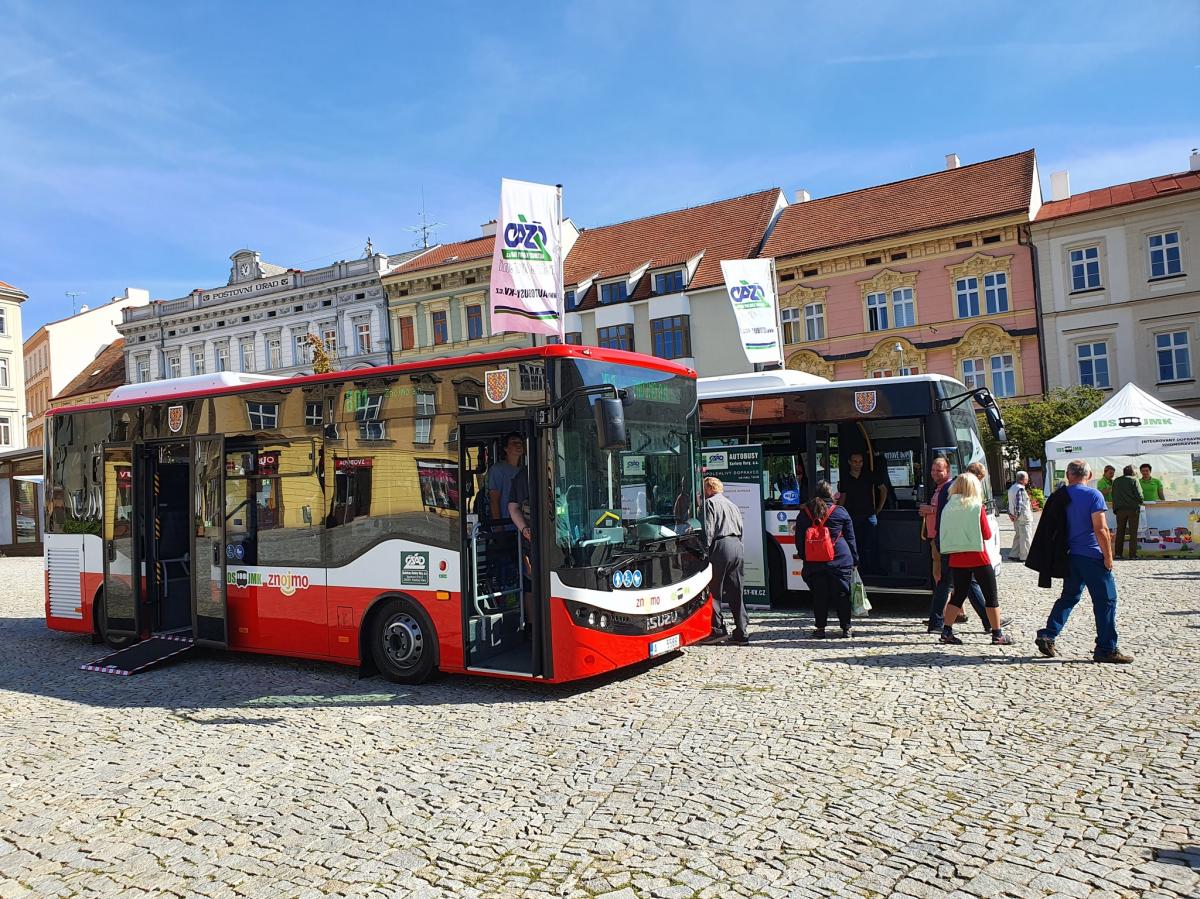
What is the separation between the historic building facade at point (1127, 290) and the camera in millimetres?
32844

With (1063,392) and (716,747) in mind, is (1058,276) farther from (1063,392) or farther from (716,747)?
(716,747)

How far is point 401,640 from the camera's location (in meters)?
8.62

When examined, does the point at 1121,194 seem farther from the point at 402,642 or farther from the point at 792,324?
the point at 402,642

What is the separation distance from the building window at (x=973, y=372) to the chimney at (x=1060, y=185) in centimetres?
868

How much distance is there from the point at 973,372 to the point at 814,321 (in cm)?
670

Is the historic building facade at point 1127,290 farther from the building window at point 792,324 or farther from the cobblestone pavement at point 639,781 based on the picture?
the cobblestone pavement at point 639,781

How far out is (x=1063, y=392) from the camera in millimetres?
32281

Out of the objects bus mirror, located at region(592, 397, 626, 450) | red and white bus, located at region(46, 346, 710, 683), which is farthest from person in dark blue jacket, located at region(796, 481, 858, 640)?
bus mirror, located at region(592, 397, 626, 450)

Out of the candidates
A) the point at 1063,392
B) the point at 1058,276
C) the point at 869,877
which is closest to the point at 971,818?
the point at 869,877

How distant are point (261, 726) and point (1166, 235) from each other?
35728 millimetres

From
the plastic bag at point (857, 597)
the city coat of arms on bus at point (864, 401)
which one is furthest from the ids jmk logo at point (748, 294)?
the plastic bag at point (857, 597)

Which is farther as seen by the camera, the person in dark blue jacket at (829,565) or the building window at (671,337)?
the building window at (671,337)

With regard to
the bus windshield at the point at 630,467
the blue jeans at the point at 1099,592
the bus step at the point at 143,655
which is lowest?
the bus step at the point at 143,655

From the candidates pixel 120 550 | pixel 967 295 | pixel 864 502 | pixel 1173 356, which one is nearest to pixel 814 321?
pixel 967 295
